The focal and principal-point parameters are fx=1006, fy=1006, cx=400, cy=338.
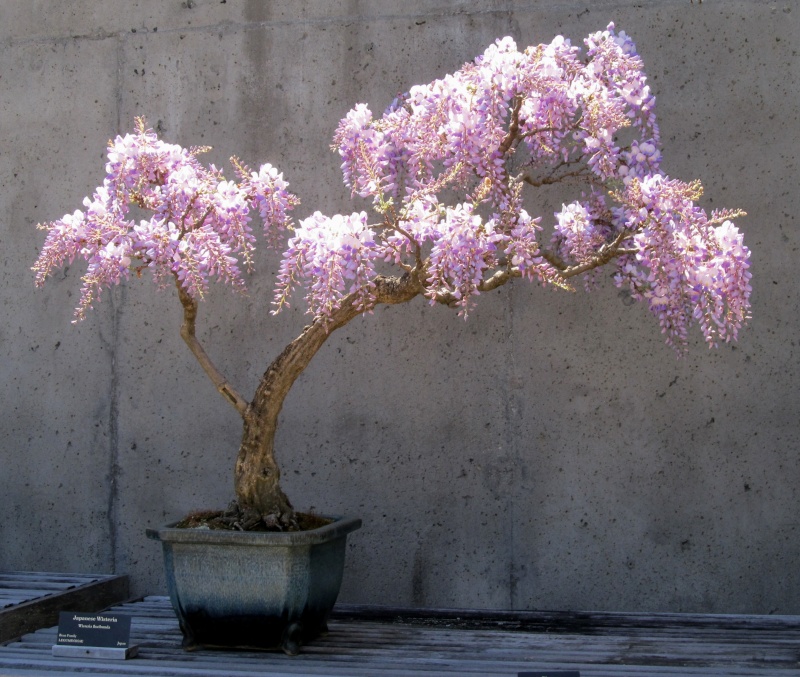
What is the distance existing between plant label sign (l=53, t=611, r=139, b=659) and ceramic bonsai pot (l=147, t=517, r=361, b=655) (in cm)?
13

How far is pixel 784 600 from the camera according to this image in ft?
9.05

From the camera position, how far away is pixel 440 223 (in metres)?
2.00

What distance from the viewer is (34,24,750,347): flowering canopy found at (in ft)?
6.57

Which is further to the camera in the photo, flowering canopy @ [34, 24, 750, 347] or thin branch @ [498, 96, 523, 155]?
thin branch @ [498, 96, 523, 155]

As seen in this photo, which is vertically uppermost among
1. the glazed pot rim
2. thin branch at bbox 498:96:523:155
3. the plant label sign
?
thin branch at bbox 498:96:523:155

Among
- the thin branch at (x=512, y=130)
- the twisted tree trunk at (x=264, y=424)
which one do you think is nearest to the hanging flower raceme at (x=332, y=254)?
the twisted tree trunk at (x=264, y=424)

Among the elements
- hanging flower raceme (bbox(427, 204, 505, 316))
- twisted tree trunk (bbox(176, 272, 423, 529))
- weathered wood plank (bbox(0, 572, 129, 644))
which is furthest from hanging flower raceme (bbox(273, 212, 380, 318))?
weathered wood plank (bbox(0, 572, 129, 644))

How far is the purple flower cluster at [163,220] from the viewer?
212 centimetres

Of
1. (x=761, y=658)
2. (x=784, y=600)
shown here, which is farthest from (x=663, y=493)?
(x=761, y=658)

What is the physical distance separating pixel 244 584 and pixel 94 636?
0.35m

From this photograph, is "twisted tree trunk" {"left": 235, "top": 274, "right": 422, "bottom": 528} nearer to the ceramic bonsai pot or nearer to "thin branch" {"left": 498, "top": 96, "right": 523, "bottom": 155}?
the ceramic bonsai pot

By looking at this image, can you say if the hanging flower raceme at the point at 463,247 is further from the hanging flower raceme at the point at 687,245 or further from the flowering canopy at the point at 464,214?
the hanging flower raceme at the point at 687,245

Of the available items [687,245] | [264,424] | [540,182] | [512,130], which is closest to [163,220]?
[264,424]

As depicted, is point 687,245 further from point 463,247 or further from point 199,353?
point 199,353
